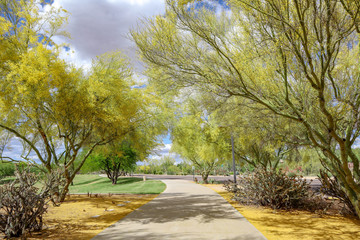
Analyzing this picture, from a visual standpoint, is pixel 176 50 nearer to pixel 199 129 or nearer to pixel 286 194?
pixel 286 194

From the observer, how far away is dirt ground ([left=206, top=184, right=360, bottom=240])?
18.7 feet

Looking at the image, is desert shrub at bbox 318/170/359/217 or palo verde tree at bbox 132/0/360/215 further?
desert shrub at bbox 318/170/359/217

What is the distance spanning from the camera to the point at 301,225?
6.74 meters

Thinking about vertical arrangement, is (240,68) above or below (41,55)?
below

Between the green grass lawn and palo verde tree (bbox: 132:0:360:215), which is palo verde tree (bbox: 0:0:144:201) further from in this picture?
the green grass lawn

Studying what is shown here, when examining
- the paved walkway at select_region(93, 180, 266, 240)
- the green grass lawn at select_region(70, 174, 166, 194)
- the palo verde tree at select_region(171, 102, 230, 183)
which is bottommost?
the paved walkway at select_region(93, 180, 266, 240)

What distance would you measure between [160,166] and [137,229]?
6980cm

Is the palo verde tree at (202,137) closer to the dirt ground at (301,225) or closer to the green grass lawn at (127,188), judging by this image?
the green grass lawn at (127,188)

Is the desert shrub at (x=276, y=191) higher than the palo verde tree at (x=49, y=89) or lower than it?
lower

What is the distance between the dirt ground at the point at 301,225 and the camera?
570cm

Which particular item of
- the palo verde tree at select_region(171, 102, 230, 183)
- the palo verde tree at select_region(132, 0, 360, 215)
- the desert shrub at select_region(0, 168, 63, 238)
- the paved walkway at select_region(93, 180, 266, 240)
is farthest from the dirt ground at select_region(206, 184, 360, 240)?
the palo verde tree at select_region(171, 102, 230, 183)

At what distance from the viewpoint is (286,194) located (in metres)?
8.87

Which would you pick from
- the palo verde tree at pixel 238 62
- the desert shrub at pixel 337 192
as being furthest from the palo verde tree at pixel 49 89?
the desert shrub at pixel 337 192

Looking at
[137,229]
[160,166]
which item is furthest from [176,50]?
[160,166]
